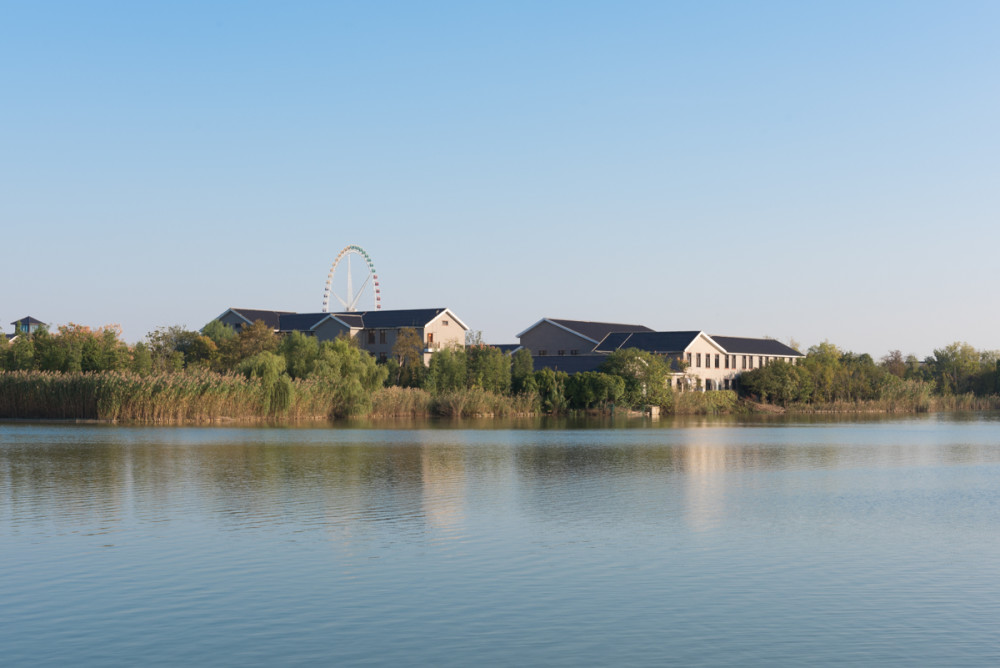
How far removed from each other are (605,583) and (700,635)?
8.37 ft

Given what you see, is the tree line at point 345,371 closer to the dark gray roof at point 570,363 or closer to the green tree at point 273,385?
the green tree at point 273,385

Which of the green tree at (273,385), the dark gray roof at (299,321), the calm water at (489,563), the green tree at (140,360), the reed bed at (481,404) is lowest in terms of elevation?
the calm water at (489,563)

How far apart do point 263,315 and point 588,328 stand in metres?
30.6

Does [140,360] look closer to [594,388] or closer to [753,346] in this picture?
[594,388]

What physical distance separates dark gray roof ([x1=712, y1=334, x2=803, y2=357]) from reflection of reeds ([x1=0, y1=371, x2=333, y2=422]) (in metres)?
47.7

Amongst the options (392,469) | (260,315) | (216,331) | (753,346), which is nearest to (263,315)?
(260,315)

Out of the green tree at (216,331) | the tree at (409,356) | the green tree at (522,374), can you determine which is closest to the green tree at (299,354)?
the tree at (409,356)

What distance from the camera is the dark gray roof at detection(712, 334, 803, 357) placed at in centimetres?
8986

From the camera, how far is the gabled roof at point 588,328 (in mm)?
90438

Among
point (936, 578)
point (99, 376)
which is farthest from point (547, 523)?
point (99, 376)

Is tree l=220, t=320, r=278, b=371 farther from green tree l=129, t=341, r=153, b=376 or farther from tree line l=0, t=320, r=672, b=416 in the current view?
green tree l=129, t=341, r=153, b=376

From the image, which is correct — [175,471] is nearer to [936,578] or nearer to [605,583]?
[605,583]

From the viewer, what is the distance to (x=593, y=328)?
305 feet

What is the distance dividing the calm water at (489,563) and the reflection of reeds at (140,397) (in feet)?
59.8
